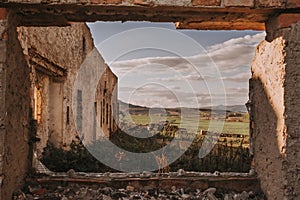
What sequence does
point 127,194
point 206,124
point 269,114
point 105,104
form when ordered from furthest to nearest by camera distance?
point 105,104 < point 206,124 < point 127,194 < point 269,114

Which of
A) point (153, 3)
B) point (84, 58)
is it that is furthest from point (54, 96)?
point (153, 3)

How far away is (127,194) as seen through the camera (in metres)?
2.98

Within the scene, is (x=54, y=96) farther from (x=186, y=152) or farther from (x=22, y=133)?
(x=22, y=133)

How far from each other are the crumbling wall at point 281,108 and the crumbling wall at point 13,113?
1.90 m

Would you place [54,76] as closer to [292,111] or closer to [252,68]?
[252,68]

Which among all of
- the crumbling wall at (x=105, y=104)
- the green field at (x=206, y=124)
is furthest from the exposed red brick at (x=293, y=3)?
the crumbling wall at (x=105, y=104)

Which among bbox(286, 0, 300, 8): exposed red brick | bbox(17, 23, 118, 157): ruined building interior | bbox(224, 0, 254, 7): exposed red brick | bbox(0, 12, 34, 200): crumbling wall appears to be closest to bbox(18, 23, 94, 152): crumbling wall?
bbox(17, 23, 118, 157): ruined building interior

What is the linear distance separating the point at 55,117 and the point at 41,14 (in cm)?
454

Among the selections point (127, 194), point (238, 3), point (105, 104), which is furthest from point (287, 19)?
point (105, 104)

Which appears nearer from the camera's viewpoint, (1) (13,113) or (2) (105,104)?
(1) (13,113)

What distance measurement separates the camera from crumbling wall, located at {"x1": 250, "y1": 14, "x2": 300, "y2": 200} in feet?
7.83

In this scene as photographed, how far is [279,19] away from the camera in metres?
2.47

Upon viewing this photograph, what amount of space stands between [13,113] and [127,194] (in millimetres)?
1163

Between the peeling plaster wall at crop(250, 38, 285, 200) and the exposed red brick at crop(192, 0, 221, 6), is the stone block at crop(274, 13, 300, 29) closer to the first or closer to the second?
the peeling plaster wall at crop(250, 38, 285, 200)
